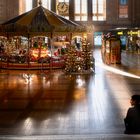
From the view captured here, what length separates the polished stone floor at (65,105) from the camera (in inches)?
430

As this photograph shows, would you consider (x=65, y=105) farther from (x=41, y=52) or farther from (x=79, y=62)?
(x=41, y=52)

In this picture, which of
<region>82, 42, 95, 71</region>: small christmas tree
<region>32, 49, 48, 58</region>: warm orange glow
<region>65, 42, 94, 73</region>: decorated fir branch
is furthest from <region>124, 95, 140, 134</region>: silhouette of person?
<region>32, 49, 48, 58</region>: warm orange glow

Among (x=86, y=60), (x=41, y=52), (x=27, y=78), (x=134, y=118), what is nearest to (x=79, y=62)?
(x=86, y=60)

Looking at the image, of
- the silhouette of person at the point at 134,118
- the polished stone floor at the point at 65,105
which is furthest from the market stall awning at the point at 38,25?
the silhouette of person at the point at 134,118

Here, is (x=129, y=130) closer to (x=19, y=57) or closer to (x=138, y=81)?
(x=138, y=81)

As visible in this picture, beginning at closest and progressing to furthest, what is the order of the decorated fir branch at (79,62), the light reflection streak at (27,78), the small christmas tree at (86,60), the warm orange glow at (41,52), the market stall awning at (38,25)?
1. the light reflection streak at (27,78)
2. the decorated fir branch at (79,62)
3. the small christmas tree at (86,60)
4. the market stall awning at (38,25)
5. the warm orange glow at (41,52)

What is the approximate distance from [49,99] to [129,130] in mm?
6798

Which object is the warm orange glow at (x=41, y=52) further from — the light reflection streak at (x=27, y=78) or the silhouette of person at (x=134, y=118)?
the silhouette of person at (x=134, y=118)

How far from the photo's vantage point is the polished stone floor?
10922mm

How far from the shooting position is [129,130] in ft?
32.3

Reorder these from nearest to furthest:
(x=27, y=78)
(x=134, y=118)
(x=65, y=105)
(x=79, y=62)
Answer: (x=134, y=118) → (x=65, y=105) → (x=27, y=78) → (x=79, y=62)

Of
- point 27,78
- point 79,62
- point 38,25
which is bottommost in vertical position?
point 27,78

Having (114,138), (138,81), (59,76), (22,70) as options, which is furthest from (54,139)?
(22,70)

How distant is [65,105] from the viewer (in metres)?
14.9
